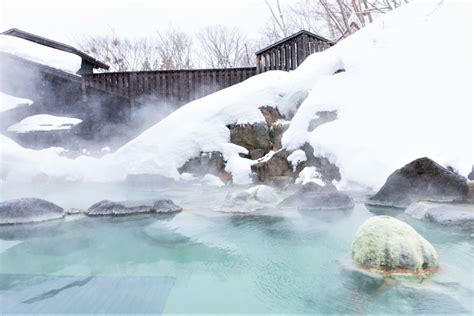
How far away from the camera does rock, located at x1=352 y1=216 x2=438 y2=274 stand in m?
2.38

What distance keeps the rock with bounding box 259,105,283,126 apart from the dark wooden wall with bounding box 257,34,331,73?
2697 mm

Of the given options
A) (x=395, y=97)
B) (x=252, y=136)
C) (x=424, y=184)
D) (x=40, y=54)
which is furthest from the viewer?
(x=40, y=54)

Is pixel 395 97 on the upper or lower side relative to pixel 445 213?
upper

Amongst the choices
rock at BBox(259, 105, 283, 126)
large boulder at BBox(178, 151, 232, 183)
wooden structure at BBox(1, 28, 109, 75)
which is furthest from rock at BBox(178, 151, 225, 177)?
wooden structure at BBox(1, 28, 109, 75)

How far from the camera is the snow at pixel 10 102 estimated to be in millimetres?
10320

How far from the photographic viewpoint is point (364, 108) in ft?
20.0

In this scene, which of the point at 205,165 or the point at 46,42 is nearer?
the point at 205,165

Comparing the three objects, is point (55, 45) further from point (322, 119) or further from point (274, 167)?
point (322, 119)

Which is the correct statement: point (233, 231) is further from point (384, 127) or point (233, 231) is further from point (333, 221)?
point (384, 127)

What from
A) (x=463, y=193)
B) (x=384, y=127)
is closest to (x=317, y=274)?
(x=463, y=193)

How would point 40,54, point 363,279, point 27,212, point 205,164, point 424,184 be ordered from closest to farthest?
point 363,279 < point 27,212 < point 424,184 < point 205,164 < point 40,54

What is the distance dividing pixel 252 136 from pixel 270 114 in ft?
2.22

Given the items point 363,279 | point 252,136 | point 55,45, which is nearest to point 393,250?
point 363,279

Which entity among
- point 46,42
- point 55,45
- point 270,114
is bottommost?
point 270,114
